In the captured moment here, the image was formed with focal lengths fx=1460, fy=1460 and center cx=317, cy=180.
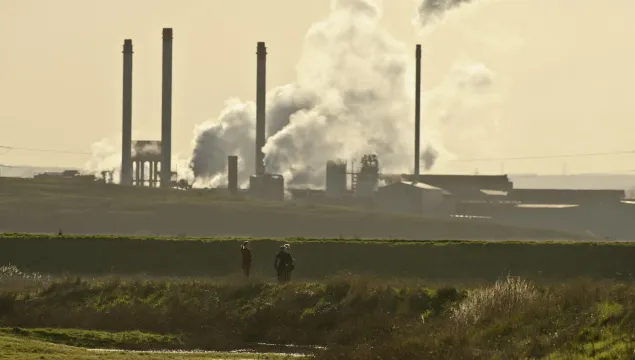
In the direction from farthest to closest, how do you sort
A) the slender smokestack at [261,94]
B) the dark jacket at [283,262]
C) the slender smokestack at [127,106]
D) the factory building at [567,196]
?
1. the factory building at [567,196]
2. the slender smokestack at [261,94]
3. the slender smokestack at [127,106]
4. the dark jacket at [283,262]

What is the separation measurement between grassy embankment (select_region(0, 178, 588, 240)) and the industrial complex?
29.5 ft

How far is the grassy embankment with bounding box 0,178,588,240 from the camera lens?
131875mm

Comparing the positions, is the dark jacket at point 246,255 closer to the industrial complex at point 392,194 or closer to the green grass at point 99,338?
the green grass at point 99,338

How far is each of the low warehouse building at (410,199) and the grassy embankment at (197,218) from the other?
15.3m

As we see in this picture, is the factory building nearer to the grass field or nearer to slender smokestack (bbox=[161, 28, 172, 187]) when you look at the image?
slender smokestack (bbox=[161, 28, 172, 187])

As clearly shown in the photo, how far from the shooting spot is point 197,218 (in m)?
136

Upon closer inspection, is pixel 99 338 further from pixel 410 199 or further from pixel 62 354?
pixel 410 199

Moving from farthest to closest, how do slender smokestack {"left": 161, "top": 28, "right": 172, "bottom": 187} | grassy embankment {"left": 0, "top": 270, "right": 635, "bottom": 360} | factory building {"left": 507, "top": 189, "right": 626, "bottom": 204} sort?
factory building {"left": 507, "top": 189, "right": 626, "bottom": 204}
slender smokestack {"left": 161, "top": 28, "right": 172, "bottom": 187}
grassy embankment {"left": 0, "top": 270, "right": 635, "bottom": 360}

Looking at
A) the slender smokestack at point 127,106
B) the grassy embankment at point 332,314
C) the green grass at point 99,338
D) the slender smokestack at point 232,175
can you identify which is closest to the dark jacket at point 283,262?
the grassy embankment at point 332,314

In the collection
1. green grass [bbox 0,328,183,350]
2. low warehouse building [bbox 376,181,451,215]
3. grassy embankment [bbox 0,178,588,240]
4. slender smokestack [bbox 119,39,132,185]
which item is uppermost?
slender smokestack [bbox 119,39,132,185]

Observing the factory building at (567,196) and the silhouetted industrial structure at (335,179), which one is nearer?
the silhouetted industrial structure at (335,179)

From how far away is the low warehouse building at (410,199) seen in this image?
545 feet

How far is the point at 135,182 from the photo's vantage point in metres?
169

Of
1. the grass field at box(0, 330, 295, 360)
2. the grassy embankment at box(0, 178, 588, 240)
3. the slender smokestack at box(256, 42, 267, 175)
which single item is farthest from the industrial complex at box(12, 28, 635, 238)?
the grass field at box(0, 330, 295, 360)
